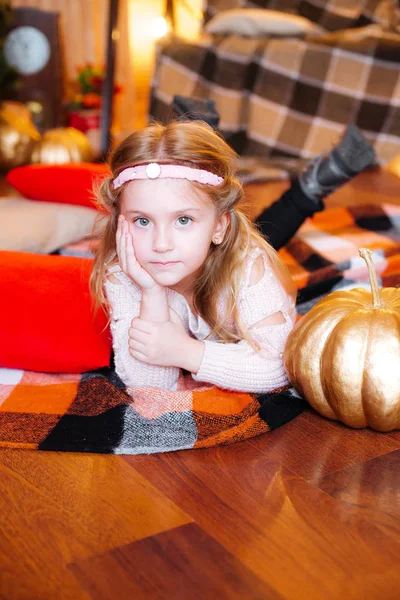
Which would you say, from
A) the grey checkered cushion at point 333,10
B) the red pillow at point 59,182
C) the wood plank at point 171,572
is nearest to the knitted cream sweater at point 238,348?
the wood plank at point 171,572

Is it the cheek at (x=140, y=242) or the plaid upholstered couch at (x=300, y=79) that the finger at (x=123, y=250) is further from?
the plaid upholstered couch at (x=300, y=79)

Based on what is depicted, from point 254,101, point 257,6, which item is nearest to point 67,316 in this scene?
point 254,101

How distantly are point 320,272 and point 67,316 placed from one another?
0.62 meters

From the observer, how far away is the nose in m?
1.10

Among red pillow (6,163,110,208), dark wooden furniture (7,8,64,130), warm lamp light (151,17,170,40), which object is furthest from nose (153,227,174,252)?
warm lamp light (151,17,170,40)

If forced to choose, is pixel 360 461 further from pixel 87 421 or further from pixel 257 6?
pixel 257 6

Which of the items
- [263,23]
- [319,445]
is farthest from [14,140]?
[319,445]

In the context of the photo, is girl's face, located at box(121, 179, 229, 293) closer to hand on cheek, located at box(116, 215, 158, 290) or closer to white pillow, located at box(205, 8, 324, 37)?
hand on cheek, located at box(116, 215, 158, 290)

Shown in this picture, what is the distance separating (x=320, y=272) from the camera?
5.35 ft

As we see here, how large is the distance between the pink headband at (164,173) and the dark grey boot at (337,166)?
1.67 ft

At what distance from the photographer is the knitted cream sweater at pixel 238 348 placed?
3.92 ft

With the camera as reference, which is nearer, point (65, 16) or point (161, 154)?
point (161, 154)

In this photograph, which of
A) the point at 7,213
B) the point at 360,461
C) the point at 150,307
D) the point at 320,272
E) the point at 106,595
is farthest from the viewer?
the point at 7,213

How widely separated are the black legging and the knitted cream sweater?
1.23 ft
